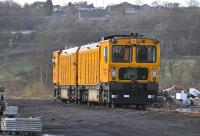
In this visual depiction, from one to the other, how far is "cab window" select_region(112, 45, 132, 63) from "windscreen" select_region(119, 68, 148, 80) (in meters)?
0.56

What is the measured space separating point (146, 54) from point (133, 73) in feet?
4.44

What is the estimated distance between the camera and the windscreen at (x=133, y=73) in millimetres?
34966

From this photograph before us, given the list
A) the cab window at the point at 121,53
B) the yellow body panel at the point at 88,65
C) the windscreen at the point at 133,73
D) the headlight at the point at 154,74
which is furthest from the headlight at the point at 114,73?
the yellow body panel at the point at 88,65

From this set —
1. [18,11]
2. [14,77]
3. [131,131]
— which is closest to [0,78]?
[14,77]

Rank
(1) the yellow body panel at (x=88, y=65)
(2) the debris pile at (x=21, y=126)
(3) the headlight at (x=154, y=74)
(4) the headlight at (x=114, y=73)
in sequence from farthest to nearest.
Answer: (1) the yellow body panel at (x=88, y=65) < (3) the headlight at (x=154, y=74) < (4) the headlight at (x=114, y=73) < (2) the debris pile at (x=21, y=126)

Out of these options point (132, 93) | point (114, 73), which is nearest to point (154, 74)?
point (132, 93)

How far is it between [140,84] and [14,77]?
50.1 metres

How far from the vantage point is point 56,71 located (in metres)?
52.3

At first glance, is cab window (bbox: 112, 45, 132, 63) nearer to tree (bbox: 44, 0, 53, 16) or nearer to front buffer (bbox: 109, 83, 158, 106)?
front buffer (bbox: 109, 83, 158, 106)

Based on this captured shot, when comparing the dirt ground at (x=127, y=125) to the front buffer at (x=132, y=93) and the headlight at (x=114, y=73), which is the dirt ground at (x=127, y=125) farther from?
the headlight at (x=114, y=73)

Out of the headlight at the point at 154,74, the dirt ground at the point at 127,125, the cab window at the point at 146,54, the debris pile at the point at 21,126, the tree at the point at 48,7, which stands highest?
the tree at the point at 48,7

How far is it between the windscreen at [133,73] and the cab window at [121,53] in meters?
0.56

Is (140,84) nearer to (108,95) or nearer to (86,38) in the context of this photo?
(108,95)

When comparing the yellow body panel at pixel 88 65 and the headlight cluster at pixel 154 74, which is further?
the yellow body panel at pixel 88 65
